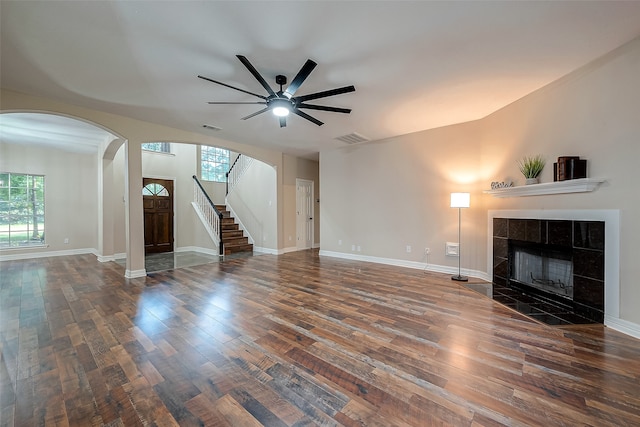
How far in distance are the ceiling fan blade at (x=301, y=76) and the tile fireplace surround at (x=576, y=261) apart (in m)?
3.39

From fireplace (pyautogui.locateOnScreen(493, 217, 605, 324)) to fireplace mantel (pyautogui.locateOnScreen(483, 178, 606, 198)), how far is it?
0.37 metres

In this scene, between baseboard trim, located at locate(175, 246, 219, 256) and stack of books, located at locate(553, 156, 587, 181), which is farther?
baseboard trim, located at locate(175, 246, 219, 256)

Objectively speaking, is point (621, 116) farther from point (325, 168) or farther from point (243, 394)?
point (325, 168)

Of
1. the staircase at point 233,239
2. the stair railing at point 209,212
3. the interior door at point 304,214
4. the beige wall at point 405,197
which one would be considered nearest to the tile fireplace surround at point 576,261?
the beige wall at point 405,197

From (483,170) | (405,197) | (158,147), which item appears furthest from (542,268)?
(158,147)

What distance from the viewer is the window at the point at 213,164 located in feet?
28.3

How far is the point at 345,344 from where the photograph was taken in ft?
7.41

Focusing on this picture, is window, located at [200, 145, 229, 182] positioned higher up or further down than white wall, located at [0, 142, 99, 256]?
higher up

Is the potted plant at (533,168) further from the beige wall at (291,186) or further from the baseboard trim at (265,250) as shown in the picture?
the baseboard trim at (265,250)

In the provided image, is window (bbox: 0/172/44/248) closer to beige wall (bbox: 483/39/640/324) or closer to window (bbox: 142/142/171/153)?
window (bbox: 142/142/171/153)

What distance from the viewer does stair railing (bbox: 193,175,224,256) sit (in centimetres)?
683

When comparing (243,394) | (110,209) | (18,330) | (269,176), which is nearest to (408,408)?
(243,394)

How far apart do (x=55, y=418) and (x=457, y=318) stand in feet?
10.9

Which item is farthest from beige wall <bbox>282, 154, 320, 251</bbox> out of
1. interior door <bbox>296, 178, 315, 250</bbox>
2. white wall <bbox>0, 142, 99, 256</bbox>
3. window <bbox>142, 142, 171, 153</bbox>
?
white wall <bbox>0, 142, 99, 256</bbox>
